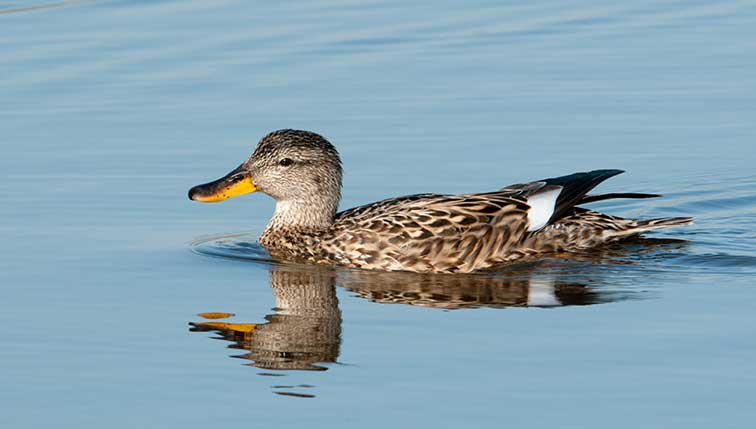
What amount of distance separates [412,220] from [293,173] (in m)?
1.17

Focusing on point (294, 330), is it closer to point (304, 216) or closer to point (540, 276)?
point (540, 276)

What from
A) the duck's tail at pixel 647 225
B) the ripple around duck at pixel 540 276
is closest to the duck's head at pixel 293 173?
the ripple around duck at pixel 540 276

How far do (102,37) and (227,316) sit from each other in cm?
930

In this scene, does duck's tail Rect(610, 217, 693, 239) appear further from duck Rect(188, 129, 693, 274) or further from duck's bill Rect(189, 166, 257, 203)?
duck's bill Rect(189, 166, 257, 203)

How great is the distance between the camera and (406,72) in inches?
689

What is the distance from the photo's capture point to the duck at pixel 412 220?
12234mm

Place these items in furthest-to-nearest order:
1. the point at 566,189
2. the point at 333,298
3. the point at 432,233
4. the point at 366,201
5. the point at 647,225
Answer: the point at 366,201, the point at 647,225, the point at 566,189, the point at 432,233, the point at 333,298

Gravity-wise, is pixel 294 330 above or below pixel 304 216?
below

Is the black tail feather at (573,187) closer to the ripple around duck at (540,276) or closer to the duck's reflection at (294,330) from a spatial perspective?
the ripple around duck at (540,276)

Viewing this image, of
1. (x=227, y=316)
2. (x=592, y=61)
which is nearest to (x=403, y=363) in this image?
(x=227, y=316)

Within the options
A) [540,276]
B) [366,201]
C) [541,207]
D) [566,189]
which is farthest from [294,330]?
[366,201]

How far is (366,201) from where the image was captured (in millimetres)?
13891

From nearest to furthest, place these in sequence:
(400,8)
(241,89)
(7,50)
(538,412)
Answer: (538,412) → (241,89) → (7,50) → (400,8)

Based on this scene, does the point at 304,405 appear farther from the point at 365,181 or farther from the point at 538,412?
the point at 365,181
